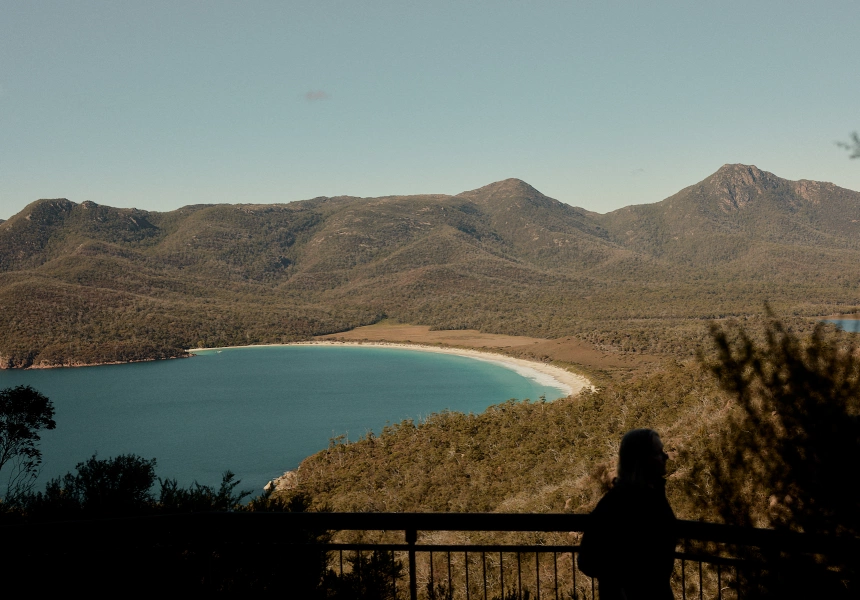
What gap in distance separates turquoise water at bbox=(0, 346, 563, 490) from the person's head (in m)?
47.7

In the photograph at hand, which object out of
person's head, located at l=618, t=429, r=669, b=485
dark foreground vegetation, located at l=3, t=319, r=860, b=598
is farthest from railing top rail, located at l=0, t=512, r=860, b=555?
person's head, located at l=618, t=429, r=669, b=485

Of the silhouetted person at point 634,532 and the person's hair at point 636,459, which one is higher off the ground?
the person's hair at point 636,459

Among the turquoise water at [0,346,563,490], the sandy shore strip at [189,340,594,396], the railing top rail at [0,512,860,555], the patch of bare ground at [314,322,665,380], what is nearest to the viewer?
the railing top rail at [0,512,860,555]

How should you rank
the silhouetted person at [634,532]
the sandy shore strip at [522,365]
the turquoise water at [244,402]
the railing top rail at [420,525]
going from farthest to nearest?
1. the sandy shore strip at [522,365]
2. the turquoise water at [244,402]
3. the railing top rail at [420,525]
4. the silhouetted person at [634,532]

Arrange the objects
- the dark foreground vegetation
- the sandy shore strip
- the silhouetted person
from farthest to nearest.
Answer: the sandy shore strip → the dark foreground vegetation → the silhouetted person

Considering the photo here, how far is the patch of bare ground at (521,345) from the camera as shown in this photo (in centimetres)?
8806

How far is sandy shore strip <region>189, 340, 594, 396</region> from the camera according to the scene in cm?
8482

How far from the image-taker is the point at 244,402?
8294 centimetres

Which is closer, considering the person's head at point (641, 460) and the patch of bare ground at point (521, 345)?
the person's head at point (641, 460)

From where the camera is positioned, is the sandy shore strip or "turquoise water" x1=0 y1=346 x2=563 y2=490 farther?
the sandy shore strip

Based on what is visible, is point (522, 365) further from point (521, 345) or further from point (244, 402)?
point (244, 402)

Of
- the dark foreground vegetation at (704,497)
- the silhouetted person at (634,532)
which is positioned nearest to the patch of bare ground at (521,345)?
the dark foreground vegetation at (704,497)

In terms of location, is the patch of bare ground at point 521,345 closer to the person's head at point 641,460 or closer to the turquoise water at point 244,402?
the turquoise water at point 244,402

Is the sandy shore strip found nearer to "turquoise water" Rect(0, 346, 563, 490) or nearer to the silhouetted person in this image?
"turquoise water" Rect(0, 346, 563, 490)
